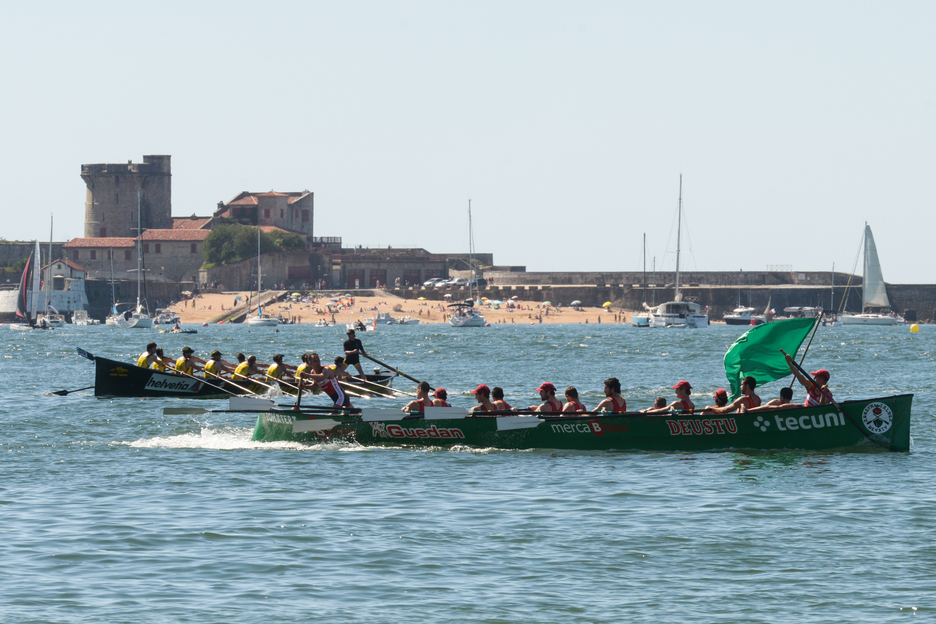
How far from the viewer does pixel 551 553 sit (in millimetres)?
12969

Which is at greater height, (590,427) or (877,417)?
(877,417)

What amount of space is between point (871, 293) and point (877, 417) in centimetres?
9669

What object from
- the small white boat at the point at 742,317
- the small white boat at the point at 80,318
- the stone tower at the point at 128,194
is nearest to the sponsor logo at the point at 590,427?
the small white boat at the point at 742,317

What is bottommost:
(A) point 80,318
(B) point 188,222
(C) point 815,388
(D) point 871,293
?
(A) point 80,318

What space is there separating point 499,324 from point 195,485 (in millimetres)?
99732

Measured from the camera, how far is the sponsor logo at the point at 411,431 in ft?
66.7

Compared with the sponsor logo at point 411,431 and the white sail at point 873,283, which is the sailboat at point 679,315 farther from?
the sponsor logo at point 411,431

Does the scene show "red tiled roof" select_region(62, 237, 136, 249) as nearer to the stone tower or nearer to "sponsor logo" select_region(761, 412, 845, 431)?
the stone tower

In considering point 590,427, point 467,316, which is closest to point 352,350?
point 590,427

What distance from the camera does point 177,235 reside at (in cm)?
12825

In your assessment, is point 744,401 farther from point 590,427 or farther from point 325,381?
point 325,381

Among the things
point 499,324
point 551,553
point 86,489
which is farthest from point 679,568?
point 499,324

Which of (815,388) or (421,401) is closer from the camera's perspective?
(815,388)

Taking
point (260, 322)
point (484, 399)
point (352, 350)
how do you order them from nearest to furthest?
point (484, 399), point (352, 350), point (260, 322)
